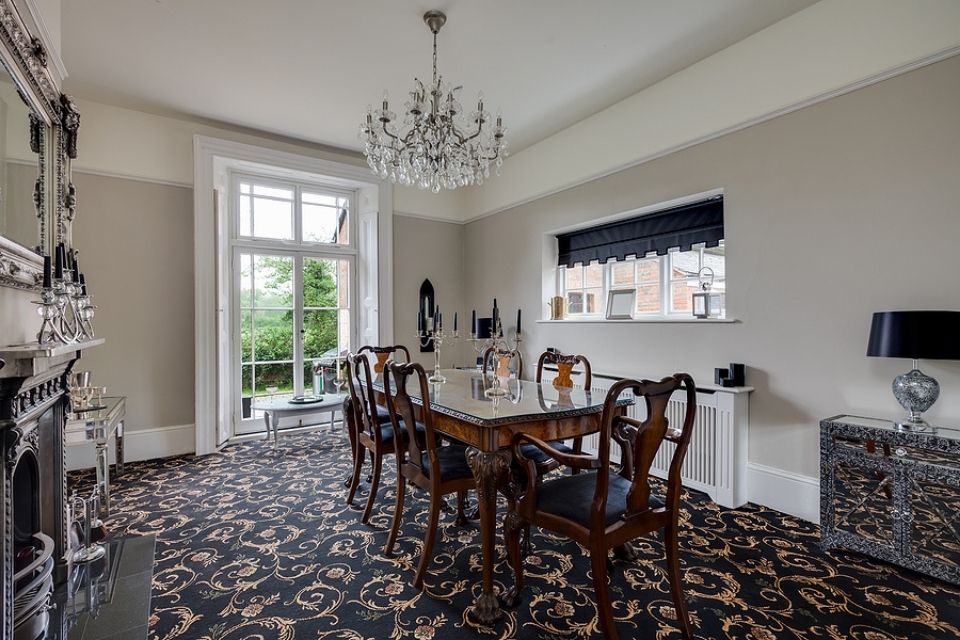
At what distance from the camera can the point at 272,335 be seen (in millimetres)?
5055

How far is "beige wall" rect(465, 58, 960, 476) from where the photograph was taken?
239cm

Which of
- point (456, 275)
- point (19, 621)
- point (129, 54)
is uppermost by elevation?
point (129, 54)

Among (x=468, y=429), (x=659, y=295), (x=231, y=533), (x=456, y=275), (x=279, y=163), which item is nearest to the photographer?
(x=468, y=429)

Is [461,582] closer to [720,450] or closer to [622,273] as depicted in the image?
[720,450]

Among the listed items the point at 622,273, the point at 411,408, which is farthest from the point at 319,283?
the point at 411,408

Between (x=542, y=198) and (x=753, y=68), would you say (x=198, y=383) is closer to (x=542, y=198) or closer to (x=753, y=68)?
(x=542, y=198)

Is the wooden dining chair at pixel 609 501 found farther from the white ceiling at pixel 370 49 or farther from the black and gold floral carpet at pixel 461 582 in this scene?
the white ceiling at pixel 370 49

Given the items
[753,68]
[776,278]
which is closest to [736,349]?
[776,278]

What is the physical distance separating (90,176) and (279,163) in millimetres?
1581

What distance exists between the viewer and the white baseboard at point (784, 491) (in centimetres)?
280

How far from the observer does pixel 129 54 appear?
10.7 ft

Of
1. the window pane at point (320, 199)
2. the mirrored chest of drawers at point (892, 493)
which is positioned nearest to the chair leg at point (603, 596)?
the mirrored chest of drawers at point (892, 493)

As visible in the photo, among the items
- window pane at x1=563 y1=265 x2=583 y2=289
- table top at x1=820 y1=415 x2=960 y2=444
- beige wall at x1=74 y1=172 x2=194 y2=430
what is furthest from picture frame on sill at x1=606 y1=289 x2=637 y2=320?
beige wall at x1=74 y1=172 x2=194 y2=430

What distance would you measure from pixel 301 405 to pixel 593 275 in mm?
3191
